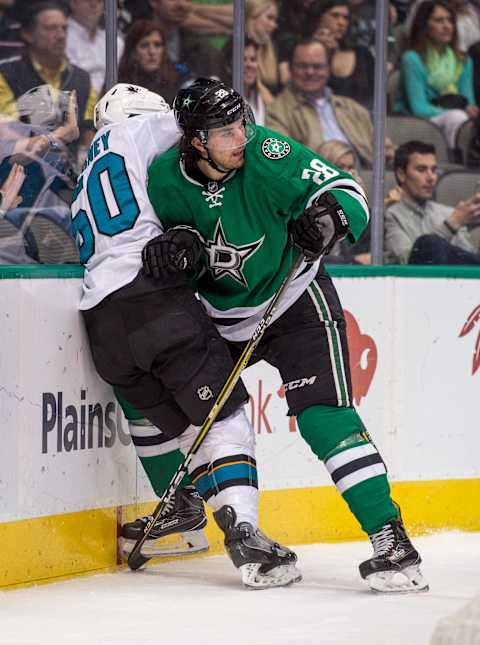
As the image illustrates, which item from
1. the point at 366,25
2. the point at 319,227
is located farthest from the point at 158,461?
the point at 366,25

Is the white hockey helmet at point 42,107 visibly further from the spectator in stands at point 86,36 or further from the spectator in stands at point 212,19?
the spectator in stands at point 212,19

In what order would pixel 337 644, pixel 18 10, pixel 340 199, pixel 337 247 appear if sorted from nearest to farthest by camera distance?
pixel 337 644, pixel 340 199, pixel 337 247, pixel 18 10

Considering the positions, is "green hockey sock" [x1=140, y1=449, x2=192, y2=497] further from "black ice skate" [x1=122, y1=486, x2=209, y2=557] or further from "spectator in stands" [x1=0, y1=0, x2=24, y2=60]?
"spectator in stands" [x1=0, y1=0, x2=24, y2=60]

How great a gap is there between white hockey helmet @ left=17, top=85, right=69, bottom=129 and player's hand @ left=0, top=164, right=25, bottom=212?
0.56ft

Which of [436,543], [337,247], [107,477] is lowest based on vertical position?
[436,543]

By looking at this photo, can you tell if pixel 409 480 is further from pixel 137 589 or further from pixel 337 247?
pixel 137 589

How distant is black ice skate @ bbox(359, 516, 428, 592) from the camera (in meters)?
3.10

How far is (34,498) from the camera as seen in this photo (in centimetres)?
319

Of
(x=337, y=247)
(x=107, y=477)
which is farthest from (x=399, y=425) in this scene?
(x=107, y=477)

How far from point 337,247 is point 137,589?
59.9 inches

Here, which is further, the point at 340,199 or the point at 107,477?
the point at 107,477

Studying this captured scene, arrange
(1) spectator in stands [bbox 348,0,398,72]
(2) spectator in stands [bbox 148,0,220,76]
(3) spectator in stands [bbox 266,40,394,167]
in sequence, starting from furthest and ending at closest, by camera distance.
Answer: (1) spectator in stands [bbox 348,0,398,72] → (2) spectator in stands [bbox 148,0,220,76] → (3) spectator in stands [bbox 266,40,394,167]

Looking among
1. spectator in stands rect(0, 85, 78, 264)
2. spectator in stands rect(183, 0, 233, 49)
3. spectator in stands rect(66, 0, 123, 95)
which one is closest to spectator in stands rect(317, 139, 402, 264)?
spectator in stands rect(183, 0, 233, 49)

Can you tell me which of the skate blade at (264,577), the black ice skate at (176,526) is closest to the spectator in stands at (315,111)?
the black ice skate at (176,526)
